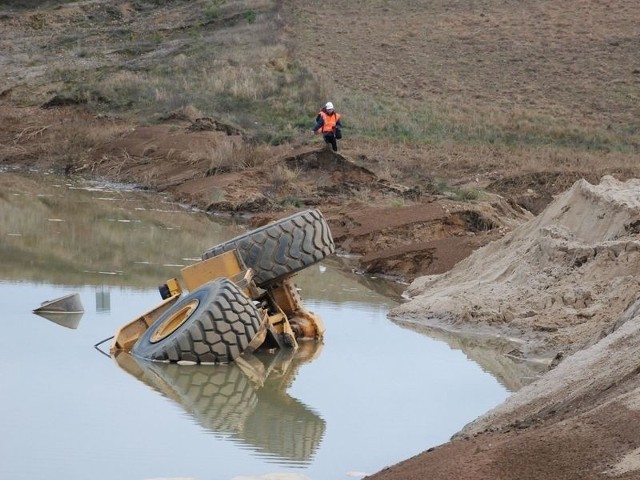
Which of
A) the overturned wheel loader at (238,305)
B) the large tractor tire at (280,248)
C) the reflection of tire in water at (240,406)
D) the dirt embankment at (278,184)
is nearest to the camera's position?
the reflection of tire in water at (240,406)

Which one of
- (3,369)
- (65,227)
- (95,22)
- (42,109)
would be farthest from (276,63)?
(3,369)

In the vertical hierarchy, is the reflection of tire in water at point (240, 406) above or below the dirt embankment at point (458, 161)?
above

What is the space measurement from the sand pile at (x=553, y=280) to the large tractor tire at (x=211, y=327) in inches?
129

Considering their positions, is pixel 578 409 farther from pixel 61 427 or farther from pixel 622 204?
pixel 622 204

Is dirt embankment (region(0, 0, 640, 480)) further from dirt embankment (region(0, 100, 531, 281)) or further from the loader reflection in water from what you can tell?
the loader reflection in water

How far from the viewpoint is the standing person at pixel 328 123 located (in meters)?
31.1

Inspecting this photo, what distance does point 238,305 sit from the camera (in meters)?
12.5

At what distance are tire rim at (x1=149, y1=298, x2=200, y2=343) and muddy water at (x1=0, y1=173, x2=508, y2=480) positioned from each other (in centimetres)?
34

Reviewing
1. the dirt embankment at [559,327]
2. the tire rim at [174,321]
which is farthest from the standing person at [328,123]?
the tire rim at [174,321]

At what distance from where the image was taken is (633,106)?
4625 cm

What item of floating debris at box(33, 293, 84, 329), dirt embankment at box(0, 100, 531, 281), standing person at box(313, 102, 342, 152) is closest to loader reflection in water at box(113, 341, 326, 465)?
floating debris at box(33, 293, 84, 329)

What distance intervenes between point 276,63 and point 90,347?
3383cm

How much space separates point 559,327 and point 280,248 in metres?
3.39

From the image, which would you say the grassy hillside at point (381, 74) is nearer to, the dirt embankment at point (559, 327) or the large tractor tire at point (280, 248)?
the dirt embankment at point (559, 327)
